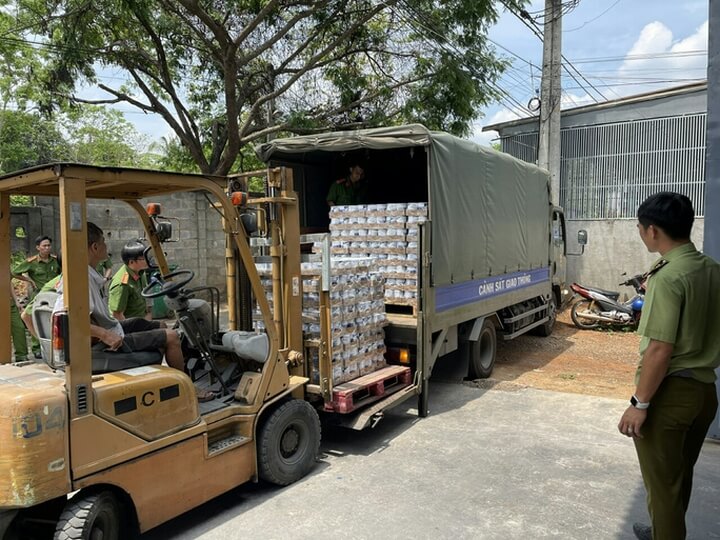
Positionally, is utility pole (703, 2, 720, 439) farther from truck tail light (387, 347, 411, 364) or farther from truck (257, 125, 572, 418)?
truck tail light (387, 347, 411, 364)

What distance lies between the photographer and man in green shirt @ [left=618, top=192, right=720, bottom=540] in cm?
273

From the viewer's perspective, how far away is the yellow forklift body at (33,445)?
2.88 meters

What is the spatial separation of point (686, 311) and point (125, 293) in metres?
4.60

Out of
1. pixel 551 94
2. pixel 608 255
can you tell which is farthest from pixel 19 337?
pixel 608 255

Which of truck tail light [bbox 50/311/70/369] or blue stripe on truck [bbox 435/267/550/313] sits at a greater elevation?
truck tail light [bbox 50/311/70/369]

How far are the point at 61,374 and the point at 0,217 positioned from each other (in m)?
1.11

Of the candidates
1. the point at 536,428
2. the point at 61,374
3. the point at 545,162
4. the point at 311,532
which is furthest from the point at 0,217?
the point at 545,162

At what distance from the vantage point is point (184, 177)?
379 centimetres

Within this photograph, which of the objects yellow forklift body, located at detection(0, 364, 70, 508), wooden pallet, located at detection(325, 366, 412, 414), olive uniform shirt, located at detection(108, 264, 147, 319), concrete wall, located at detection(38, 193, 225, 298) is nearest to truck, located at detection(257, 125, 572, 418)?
wooden pallet, located at detection(325, 366, 412, 414)

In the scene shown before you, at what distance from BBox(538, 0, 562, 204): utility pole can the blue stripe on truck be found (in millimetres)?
4102

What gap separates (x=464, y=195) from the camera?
6.60m

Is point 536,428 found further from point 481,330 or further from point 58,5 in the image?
point 58,5

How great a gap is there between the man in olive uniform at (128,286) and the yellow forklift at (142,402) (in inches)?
Result: 6.5

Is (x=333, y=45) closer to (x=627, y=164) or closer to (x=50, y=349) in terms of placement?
(x=627, y=164)
